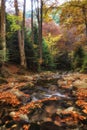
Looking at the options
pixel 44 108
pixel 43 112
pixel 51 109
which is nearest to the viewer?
pixel 43 112

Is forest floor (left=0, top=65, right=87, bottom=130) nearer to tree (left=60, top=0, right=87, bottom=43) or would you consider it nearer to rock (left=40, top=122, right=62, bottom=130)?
rock (left=40, top=122, right=62, bottom=130)

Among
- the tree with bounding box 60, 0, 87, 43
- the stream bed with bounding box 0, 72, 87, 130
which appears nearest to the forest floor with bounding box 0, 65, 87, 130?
the stream bed with bounding box 0, 72, 87, 130

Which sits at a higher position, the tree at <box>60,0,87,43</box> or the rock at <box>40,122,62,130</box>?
the tree at <box>60,0,87,43</box>

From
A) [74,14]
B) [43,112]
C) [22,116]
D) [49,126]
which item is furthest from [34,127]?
[74,14]

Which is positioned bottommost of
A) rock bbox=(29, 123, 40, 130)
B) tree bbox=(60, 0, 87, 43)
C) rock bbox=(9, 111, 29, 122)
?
rock bbox=(29, 123, 40, 130)

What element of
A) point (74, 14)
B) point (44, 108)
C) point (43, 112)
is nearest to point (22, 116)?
point (43, 112)

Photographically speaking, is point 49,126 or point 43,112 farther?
point 43,112

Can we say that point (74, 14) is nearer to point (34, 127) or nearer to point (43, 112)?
point (43, 112)

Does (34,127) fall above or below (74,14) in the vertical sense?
below

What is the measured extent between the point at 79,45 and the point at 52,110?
1430 cm

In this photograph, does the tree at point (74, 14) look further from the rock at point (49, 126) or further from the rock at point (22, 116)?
the rock at point (49, 126)

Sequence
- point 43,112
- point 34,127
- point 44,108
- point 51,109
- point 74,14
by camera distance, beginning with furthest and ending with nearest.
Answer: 1. point 74,14
2. point 44,108
3. point 51,109
4. point 43,112
5. point 34,127

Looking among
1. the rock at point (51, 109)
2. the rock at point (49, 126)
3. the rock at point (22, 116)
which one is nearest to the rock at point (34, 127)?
the rock at point (49, 126)

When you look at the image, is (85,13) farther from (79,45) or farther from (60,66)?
(60,66)
